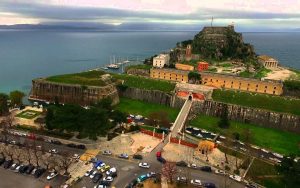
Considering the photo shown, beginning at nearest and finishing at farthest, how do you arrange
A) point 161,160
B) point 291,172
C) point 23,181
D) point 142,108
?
point 291,172 < point 23,181 < point 161,160 < point 142,108

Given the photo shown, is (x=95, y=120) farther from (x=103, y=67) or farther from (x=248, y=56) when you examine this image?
(x=103, y=67)

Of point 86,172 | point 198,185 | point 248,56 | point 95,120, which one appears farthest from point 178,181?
point 248,56

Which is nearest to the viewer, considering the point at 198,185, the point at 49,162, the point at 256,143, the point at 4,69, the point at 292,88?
the point at 198,185

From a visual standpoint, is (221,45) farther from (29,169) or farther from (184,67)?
(29,169)

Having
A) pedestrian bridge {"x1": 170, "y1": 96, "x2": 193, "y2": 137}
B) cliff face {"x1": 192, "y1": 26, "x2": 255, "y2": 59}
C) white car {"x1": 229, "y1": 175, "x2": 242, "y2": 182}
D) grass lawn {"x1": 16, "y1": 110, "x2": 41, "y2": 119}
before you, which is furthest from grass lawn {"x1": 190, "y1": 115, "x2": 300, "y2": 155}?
cliff face {"x1": 192, "y1": 26, "x2": 255, "y2": 59}

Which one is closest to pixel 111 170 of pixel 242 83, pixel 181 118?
pixel 181 118

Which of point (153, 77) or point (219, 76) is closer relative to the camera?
point (219, 76)
